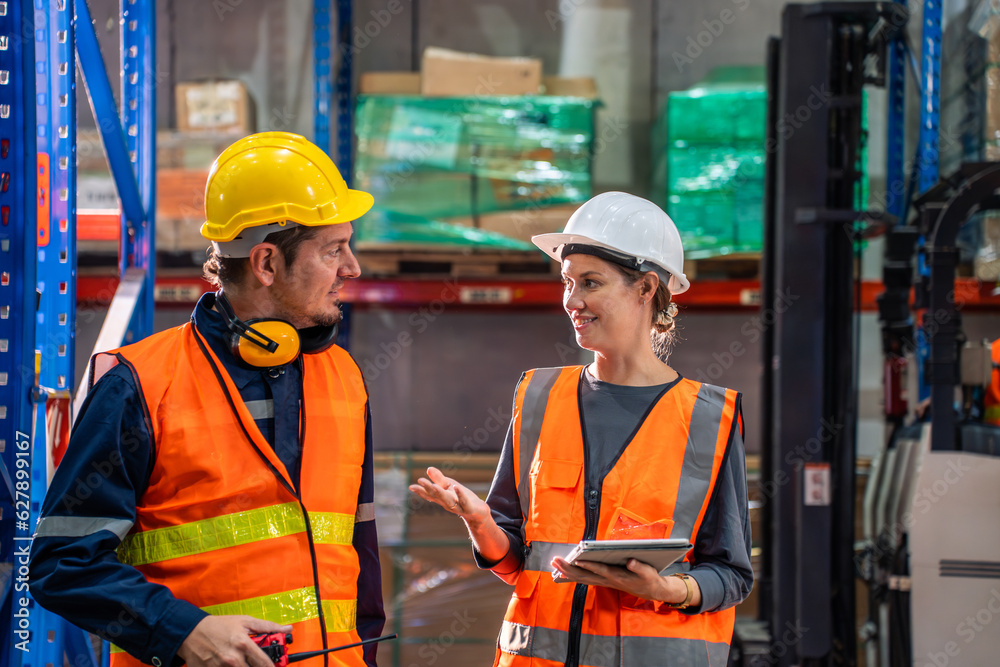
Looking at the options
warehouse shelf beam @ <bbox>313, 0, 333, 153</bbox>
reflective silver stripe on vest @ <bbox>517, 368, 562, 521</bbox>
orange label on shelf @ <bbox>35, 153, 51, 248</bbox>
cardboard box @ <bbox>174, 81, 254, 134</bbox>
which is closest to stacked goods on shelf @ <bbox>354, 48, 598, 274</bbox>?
warehouse shelf beam @ <bbox>313, 0, 333, 153</bbox>

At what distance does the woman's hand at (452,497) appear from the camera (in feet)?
6.12

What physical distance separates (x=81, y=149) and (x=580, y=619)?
5456 millimetres

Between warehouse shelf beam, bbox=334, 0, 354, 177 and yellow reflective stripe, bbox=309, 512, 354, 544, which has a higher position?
warehouse shelf beam, bbox=334, 0, 354, 177

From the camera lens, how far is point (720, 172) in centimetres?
548

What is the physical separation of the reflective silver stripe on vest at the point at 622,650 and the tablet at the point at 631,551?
10.1 inches

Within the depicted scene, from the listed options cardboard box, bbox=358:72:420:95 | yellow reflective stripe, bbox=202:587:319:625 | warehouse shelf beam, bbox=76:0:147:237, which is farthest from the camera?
cardboard box, bbox=358:72:420:95

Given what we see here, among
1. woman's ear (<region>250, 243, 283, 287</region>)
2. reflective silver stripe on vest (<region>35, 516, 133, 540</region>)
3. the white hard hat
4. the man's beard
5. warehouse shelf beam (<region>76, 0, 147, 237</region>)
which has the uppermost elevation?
warehouse shelf beam (<region>76, 0, 147, 237</region>)

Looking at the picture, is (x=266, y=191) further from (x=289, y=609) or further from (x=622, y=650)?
(x=622, y=650)

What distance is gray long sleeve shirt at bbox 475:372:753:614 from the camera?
6.33 feet

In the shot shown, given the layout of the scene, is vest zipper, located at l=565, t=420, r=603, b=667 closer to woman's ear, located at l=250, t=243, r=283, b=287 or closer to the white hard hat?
the white hard hat

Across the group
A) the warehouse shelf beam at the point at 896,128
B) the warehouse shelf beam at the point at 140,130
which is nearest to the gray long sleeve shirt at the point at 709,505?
the warehouse shelf beam at the point at 140,130

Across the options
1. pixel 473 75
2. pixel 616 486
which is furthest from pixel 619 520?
pixel 473 75

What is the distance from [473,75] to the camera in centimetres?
579

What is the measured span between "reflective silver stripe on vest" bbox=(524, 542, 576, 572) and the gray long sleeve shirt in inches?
3.8
